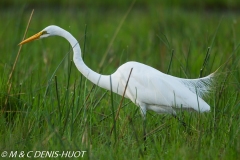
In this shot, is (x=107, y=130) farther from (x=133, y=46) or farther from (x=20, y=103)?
(x=133, y=46)

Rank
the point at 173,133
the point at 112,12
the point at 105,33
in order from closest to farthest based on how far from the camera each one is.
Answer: the point at 173,133 → the point at 105,33 → the point at 112,12

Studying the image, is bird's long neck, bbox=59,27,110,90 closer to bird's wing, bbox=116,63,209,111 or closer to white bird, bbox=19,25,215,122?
white bird, bbox=19,25,215,122

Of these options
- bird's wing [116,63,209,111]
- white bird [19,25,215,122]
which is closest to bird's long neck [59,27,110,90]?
white bird [19,25,215,122]

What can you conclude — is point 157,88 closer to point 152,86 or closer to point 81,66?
point 152,86

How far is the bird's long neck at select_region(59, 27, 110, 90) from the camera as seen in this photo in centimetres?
400

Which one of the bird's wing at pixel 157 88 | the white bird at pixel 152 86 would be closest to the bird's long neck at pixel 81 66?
the white bird at pixel 152 86

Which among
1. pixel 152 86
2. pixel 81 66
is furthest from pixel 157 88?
pixel 81 66

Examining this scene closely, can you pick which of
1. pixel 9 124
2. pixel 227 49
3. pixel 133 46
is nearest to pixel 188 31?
pixel 133 46

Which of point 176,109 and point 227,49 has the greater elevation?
point 227,49

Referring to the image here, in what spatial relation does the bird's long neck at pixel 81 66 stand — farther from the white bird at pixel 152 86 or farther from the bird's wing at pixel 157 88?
the bird's wing at pixel 157 88

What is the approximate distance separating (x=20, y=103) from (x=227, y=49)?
2735 millimetres

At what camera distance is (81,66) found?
13.4 ft

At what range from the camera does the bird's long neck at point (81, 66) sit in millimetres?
4001

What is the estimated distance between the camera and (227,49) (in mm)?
6062
